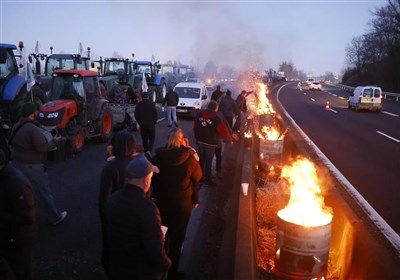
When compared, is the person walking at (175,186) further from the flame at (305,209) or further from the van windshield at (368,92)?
the van windshield at (368,92)

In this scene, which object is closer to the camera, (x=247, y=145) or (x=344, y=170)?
(x=344, y=170)

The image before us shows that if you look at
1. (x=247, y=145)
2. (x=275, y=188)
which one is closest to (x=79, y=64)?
(x=247, y=145)

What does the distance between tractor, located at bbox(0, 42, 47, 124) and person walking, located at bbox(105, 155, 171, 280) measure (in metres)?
10.2

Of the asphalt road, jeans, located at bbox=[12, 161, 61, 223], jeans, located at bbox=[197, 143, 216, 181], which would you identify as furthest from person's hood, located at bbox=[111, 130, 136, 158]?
jeans, located at bbox=[197, 143, 216, 181]

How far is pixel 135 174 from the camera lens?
329 centimetres

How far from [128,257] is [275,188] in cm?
555

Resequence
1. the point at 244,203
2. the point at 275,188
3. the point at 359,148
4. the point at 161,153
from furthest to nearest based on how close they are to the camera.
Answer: the point at 359,148 < the point at 275,188 < the point at 244,203 < the point at 161,153

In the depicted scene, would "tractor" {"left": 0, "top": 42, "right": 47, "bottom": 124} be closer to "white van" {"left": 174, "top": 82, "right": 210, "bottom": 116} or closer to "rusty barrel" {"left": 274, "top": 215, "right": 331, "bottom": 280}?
"white van" {"left": 174, "top": 82, "right": 210, "bottom": 116}

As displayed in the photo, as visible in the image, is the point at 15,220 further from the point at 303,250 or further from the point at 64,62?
the point at 64,62

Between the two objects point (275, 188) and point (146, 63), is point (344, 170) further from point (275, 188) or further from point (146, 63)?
point (146, 63)

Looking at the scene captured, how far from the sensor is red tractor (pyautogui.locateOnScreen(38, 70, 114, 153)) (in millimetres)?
11727

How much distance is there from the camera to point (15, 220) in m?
3.81

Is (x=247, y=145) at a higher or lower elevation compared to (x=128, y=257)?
lower

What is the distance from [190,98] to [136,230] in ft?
63.3
